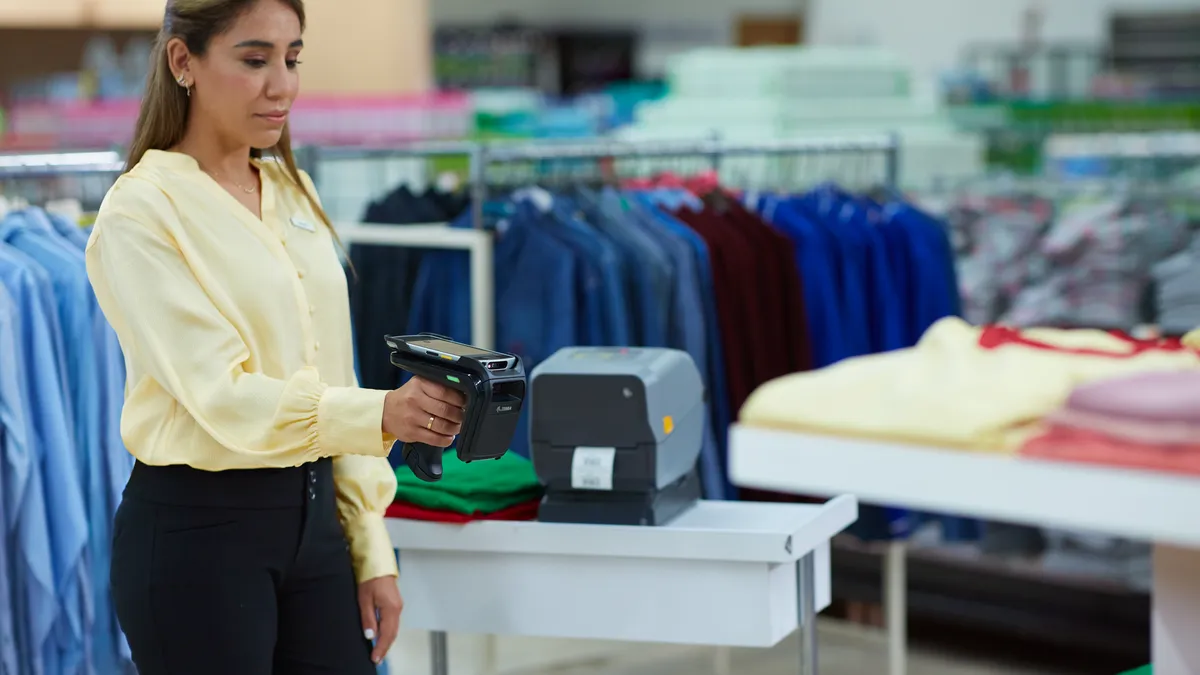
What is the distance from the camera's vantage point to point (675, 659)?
15.1 ft

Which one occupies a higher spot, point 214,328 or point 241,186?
point 241,186

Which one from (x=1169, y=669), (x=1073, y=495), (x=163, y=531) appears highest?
(x=1073, y=495)

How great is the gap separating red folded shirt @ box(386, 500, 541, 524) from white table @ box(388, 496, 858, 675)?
0.06ft

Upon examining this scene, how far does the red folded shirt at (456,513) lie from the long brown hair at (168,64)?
0.88 metres

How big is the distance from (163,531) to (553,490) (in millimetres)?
851

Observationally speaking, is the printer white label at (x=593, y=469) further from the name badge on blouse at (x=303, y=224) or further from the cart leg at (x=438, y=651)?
the name badge on blouse at (x=303, y=224)

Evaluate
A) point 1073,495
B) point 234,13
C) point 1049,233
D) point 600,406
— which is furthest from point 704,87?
point 1073,495

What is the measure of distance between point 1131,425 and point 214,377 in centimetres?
108

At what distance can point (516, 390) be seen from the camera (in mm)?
1882

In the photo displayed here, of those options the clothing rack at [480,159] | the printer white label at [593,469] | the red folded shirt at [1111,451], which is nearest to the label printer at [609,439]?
the printer white label at [593,469]

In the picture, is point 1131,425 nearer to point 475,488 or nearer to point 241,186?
point 241,186

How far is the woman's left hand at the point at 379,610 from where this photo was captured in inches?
87.7

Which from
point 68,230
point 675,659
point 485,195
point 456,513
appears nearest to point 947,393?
point 456,513

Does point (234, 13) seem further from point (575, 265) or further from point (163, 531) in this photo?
point (575, 265)
